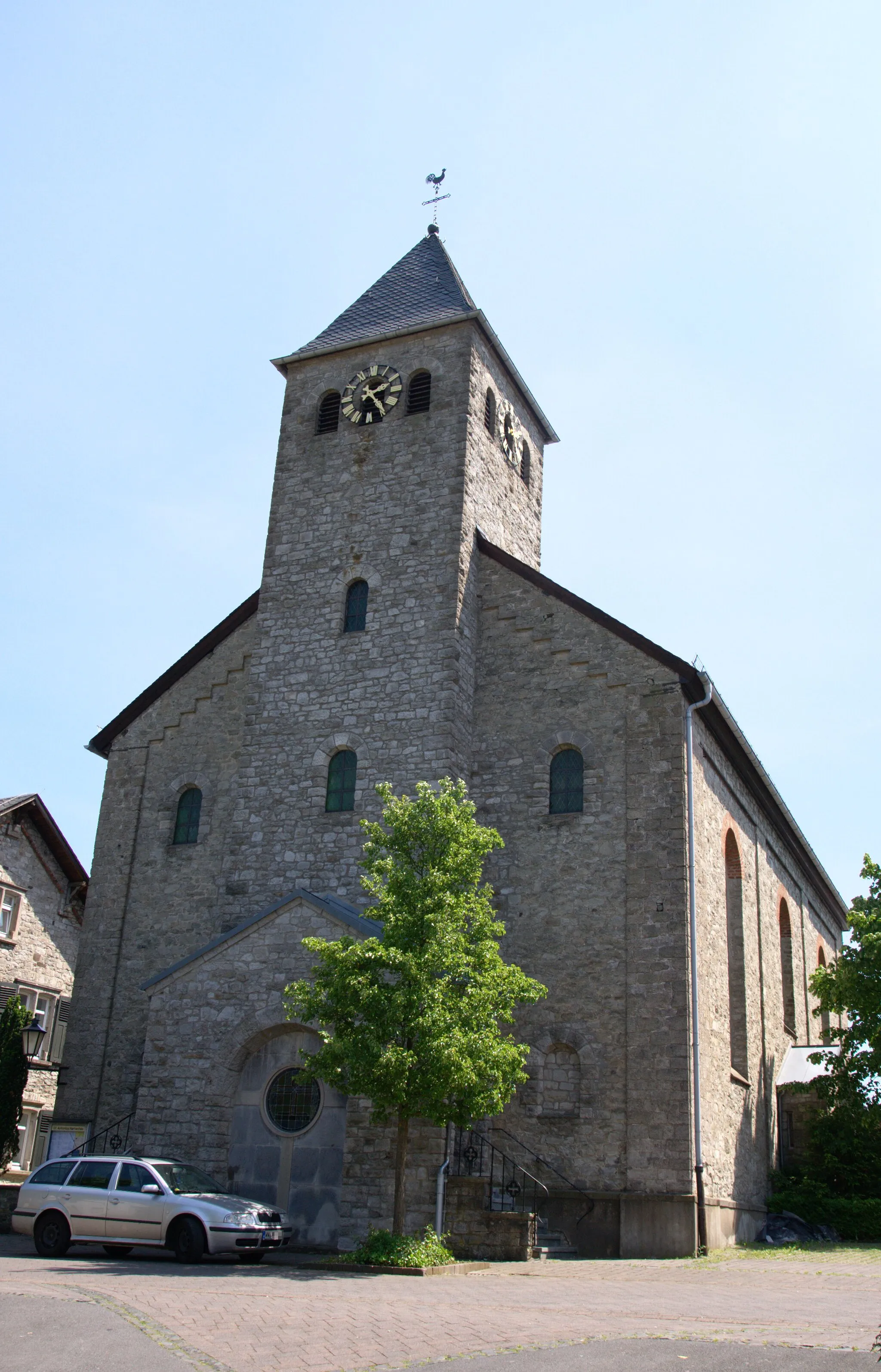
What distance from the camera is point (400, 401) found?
24609mm

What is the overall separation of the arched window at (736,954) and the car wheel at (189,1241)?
10946 mm

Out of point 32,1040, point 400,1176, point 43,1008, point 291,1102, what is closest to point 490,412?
point 291,1102

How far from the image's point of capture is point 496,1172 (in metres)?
18.7

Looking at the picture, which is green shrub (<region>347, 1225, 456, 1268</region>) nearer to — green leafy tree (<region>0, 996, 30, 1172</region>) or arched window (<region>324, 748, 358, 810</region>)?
arched window (<region>324, 748, 358, 810</region>)

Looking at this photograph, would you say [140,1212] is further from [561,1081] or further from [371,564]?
[371,564]

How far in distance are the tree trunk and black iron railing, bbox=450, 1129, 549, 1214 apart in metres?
1.50

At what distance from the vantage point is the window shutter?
2973 centimetres

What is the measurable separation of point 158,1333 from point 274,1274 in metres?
4.57

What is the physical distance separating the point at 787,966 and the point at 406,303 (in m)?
17.9

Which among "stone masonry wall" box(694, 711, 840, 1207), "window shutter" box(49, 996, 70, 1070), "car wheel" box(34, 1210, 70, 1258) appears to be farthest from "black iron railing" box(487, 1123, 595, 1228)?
"window shutter" box(49, 996, 70, 1070)

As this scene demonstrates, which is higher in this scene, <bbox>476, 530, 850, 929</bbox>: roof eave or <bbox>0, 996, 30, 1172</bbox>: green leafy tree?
<bbox>476, 530, 850, 929</bbox>: roof eave

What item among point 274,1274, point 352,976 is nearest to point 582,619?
point 352,976

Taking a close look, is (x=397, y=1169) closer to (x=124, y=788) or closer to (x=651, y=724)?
(x=651, y=724)

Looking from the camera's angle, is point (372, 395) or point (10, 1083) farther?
point (372, 395)
